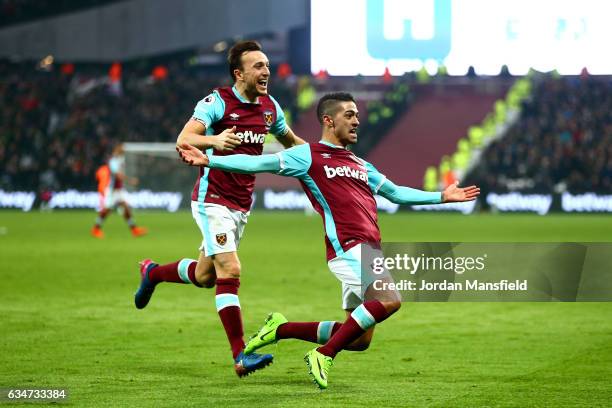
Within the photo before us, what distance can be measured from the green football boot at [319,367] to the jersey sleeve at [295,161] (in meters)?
1.20

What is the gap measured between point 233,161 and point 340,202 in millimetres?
791

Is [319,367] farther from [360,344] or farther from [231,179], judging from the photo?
[231,179]

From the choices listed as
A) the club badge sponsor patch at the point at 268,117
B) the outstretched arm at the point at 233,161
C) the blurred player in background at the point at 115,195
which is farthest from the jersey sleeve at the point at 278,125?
the blurred player in background at the point at 115,195

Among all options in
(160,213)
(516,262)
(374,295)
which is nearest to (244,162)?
(374,295)

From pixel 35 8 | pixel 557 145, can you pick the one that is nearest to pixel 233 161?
pixel 557 145

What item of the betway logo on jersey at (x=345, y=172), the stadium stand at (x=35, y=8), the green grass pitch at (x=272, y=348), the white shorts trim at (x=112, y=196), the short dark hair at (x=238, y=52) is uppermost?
the stadium stand at (x=35, y=8)

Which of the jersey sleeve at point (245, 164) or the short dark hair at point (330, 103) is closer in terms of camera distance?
the jersey sleeve at point (245, 164)

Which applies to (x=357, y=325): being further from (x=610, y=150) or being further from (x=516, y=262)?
(x=610, y=150)

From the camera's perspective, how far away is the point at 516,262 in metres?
7.19

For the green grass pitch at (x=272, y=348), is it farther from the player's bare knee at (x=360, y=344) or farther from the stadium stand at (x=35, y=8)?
the stadium stand at (x=35, y=8)

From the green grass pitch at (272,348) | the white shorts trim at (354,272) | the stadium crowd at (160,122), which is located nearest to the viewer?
the green grass pitch at (272,348)

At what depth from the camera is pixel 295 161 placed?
24.0ft

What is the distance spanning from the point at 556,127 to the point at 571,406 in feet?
126

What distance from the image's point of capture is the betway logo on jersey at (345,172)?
738cm
